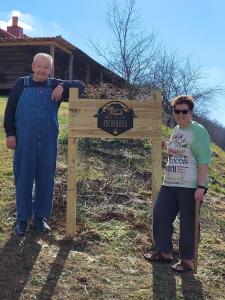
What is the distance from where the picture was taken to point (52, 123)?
5.05 metres

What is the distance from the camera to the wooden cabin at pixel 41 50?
21.8 meters

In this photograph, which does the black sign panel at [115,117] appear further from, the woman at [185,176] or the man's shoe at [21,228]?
the man's shoe at [21,228]

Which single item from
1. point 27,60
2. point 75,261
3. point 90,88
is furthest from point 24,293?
point 27,60

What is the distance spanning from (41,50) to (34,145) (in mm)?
19677

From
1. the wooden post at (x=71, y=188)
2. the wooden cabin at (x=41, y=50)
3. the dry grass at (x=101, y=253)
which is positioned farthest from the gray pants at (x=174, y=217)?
the wooden cabin at (x=41, y=50)

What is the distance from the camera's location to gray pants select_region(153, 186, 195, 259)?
4.57 meters

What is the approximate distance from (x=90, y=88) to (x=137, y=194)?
14.6 ft

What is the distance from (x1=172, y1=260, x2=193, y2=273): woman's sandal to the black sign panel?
143cm

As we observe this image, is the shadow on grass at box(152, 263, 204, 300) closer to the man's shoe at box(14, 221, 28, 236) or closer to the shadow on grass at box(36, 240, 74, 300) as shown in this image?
the shadow on grass at box(36, 240, 74, 300)

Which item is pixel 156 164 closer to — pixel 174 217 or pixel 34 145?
pixel 174 217

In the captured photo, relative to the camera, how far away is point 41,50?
24.0 meters

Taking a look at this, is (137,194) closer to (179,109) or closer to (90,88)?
(179,109)

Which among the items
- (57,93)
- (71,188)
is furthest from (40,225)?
(57,93)

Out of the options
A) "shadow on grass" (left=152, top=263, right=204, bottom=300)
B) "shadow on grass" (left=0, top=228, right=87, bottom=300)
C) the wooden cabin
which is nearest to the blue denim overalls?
"shadow on grass" (left=0, top=228, right=87, bottom=300)
